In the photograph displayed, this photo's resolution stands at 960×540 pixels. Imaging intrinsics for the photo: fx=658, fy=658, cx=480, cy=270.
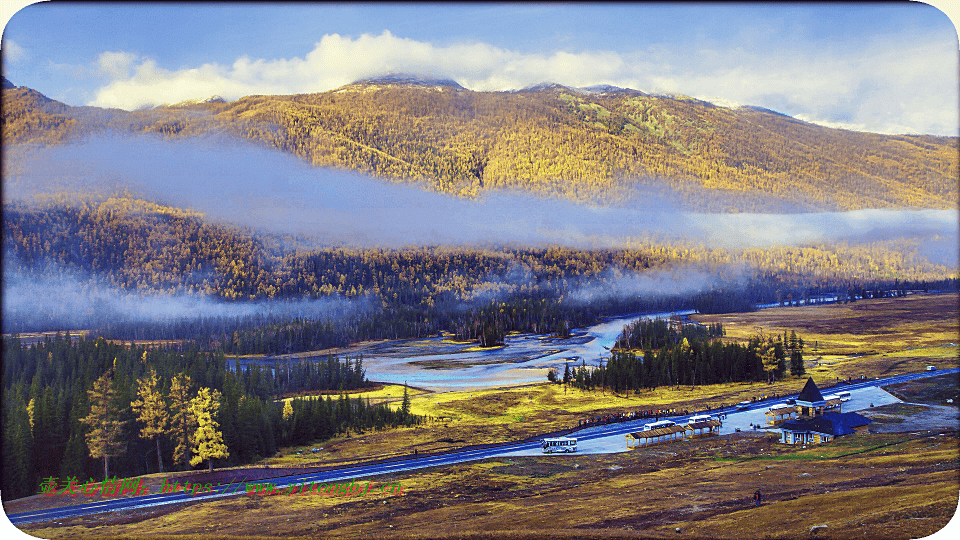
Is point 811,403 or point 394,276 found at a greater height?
point 394,276

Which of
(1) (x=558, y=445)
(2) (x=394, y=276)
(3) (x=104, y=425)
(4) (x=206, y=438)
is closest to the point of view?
(3) (x=104, y=425)

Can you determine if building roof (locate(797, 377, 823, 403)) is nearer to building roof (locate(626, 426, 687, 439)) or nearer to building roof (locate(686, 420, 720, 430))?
building roof (locate(686, 420, 720, 430))

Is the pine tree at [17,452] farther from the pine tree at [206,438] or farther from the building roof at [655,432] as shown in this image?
the building roof at [655,432]

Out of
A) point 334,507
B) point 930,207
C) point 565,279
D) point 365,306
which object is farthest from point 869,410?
point 365,306

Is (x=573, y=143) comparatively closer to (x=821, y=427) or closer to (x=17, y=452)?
(x=821, y=427)

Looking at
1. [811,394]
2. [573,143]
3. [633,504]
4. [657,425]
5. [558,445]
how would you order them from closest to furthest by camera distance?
[633,504] → [558,445] → [657,425] → [811,394] → [573,143]

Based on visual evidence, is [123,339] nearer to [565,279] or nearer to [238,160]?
[565,279]

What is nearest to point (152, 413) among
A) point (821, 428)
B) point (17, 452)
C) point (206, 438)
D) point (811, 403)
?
point (206, 438)
